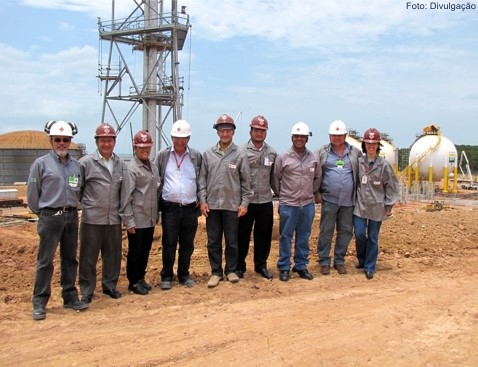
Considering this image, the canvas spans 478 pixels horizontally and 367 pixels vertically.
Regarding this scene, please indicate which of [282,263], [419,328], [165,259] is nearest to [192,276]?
[165,259]

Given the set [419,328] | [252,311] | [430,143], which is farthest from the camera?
[430,143]

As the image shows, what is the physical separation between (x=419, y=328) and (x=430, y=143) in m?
27.3

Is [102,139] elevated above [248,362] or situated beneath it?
elevated above

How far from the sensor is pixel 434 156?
2959cm

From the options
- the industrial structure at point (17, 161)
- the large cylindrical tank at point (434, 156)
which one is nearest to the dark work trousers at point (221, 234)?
the large cylindrical tank at point (434, 156)

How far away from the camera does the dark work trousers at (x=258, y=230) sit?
6680 millimetres

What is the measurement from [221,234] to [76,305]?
207 centimetres

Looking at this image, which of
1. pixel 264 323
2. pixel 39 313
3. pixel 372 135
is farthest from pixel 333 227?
pixel 39 313

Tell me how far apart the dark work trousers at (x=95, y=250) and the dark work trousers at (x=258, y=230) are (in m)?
1.75

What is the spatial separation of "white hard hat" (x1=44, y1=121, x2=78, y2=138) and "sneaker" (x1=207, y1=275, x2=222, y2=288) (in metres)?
2.60

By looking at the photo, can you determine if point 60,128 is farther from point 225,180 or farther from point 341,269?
point 341,269

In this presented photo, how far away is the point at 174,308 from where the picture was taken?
5.60 metres

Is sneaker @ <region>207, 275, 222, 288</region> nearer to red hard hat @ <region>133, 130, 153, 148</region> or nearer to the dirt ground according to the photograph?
the dirt ground

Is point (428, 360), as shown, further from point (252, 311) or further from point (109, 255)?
point (109, 255)
